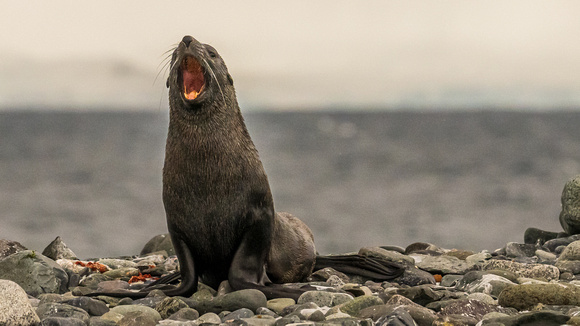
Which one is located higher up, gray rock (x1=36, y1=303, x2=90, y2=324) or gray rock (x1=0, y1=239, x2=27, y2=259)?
gray rock (x1=0, y1=239, x2=27, y2=259)

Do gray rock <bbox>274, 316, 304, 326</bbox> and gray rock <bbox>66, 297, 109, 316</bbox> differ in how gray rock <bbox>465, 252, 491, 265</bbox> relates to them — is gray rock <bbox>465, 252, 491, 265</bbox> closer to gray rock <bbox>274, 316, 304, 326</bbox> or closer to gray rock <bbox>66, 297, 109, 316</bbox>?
Answer: gray rock <bbox>274, 316, 304, 326</bbox>

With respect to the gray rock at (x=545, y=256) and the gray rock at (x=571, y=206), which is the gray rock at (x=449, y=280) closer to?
the gray rock at (x=545, y=256)

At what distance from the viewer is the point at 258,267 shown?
8.23 m

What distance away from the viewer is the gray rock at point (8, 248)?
1053 centimetres

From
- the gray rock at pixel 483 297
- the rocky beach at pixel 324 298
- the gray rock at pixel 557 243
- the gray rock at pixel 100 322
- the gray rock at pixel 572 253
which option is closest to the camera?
the rocky beach at pixel 324 298

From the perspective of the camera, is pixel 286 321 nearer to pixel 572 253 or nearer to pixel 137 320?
pixel 137 320

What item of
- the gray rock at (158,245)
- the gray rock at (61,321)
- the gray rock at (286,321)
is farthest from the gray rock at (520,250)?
the gray rock at (61,321)

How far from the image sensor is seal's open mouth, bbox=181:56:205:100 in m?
8.13

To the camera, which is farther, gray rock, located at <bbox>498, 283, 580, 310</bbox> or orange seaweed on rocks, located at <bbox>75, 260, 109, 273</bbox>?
orange seaweed on rocks, located at <bbox>75, 260, 109, 273</bbox>

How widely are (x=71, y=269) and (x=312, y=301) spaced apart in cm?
412

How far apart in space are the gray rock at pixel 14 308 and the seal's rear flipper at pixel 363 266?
405 cm

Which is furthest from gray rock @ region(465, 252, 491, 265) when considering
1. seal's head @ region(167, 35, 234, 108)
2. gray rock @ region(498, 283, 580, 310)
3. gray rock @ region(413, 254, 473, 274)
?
seal's head @ region(167, 35, 234, 108)

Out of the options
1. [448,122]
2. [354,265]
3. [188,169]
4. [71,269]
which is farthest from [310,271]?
[448,122]

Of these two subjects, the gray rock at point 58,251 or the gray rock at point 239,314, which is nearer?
the gray rock at point 239,314
